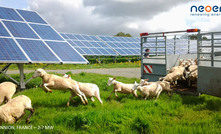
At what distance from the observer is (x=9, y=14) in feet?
38.8

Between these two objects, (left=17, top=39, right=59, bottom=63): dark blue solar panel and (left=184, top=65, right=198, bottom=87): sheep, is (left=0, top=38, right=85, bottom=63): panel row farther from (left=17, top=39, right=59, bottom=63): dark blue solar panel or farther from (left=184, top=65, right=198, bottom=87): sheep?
(left=184, top=65, right=198, bottom=87): sheep

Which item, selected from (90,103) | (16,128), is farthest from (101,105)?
(16,128)

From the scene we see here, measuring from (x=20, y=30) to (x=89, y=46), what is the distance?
1793 centimetres

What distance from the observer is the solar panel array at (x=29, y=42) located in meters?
8.49

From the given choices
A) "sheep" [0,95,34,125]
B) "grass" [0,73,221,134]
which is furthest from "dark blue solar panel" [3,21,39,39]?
"sheep" [0,95,34,125]

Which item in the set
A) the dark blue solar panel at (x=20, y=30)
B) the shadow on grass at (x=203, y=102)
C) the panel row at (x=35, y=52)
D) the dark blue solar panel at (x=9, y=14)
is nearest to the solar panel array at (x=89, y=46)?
the dark blue solar panel at (x=9, y=14)

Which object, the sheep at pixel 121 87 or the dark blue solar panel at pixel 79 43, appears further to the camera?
the dark blue solar panel at pixel 79 43

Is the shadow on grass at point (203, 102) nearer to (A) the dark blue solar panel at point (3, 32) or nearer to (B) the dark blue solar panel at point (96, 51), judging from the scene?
(A) the dark blue solar panel at point (3, 32)

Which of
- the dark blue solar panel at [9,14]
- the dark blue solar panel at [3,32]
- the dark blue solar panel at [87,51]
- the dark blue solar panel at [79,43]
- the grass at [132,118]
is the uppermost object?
the dark blue solar panel at [9,14]

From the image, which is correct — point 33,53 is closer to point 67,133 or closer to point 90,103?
point 90,103

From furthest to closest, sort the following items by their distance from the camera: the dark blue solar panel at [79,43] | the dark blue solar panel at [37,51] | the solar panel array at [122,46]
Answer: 1. the solar panel array at [122,46]
2. the dark blue solar panel at [79,43]
3. the dark blue solar panel at [37,51]

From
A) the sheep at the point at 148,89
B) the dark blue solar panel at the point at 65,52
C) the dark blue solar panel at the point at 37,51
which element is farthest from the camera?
the dark blue solar panel at the point at 65,52

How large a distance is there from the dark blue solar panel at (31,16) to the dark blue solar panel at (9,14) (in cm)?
40

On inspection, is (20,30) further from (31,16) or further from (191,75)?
(191,75)
